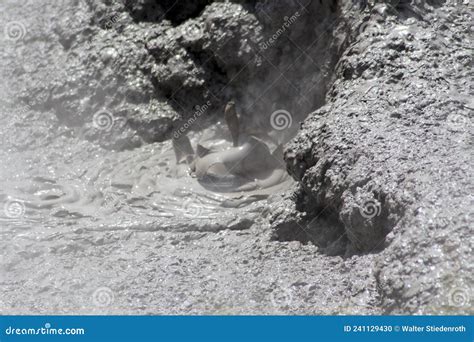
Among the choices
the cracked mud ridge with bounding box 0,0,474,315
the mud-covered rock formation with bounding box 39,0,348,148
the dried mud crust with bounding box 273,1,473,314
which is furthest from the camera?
the mud-covered rock formation with bounding box 39,0,348,148

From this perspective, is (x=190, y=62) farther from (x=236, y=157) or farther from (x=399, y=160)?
(x=399, y=160)

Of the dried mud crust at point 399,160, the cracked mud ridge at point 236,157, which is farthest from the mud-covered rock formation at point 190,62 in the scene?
the dried mud crust at point 399,160

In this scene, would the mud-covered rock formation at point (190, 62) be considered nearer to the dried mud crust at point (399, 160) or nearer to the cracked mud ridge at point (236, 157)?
the cracked mud ridge at point (236, 157)

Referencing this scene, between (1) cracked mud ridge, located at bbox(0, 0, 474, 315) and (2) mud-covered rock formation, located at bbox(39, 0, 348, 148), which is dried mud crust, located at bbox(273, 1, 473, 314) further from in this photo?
(2) mud-covered rock formation, located at bbox(39, 0, 348, 148)

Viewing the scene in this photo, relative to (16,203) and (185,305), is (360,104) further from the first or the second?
(16,203)

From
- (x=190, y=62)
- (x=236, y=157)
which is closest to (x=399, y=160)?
(x=236, y=157)

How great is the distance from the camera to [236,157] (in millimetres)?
6281

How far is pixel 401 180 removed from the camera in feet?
Answer: 13.9

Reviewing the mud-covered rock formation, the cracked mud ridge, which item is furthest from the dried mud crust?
the mud-covered rock formation

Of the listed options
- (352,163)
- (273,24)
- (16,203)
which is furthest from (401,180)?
(16,203)

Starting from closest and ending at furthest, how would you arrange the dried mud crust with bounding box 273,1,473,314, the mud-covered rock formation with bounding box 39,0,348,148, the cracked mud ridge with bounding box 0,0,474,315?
the dried mud crust with bounding box 273,1,473,314 < the cracked mud ridge with bounding box 0,0,474,315 < the mud-covered rock formation with bounding box 39,0,348,148

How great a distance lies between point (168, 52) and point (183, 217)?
2.08 m

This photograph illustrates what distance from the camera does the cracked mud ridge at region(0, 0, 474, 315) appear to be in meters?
4.14

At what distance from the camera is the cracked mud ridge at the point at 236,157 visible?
414 centimetres
